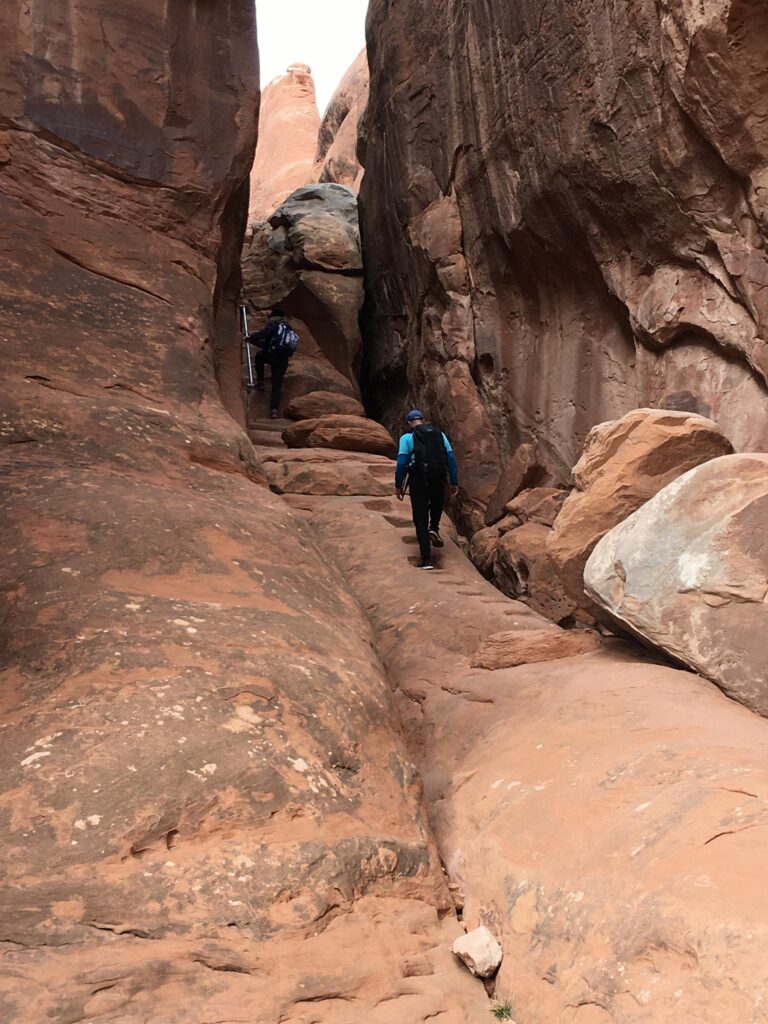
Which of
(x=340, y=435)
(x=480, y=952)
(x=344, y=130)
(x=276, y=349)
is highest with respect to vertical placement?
(x=344, y=130)

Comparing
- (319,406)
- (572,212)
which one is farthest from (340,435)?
(572,212)

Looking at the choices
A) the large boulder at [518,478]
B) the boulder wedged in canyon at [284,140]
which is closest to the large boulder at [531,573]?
the large boulder at [518,478]

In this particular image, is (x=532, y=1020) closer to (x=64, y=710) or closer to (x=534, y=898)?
(x=534, y=898)

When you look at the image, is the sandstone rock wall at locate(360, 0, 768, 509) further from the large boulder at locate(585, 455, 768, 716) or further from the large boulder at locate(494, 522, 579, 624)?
the large boulder at locate(585, 455, 768, 716)

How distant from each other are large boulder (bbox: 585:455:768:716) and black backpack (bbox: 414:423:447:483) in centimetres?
378

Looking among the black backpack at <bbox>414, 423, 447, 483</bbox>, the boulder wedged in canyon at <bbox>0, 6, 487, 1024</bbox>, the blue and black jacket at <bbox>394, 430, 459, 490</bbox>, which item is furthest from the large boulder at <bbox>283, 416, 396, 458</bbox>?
the boulder wedged in canyon at <bbox>0, 6, 487, 1024</bbox>

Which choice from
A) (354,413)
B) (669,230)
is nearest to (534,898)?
(669,230)

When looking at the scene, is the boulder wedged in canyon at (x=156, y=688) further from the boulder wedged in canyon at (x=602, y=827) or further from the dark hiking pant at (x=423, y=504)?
the dark hiking pant at (x=423, y=504)

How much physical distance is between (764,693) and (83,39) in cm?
1050

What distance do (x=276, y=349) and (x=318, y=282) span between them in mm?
3797

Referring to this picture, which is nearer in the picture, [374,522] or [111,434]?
[111,434]

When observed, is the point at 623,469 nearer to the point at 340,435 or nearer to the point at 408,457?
the point at 408,457

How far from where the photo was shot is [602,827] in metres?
4.08

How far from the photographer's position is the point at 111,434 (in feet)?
24.7
